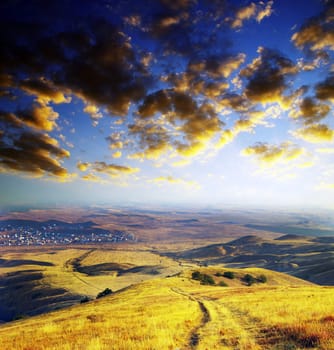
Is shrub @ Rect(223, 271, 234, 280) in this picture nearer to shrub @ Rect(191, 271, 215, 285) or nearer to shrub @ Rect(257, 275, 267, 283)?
shrub @ Rect(257, 275, 267, 283)

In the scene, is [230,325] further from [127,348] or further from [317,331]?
[127,348]

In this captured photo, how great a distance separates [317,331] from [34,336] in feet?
56.3

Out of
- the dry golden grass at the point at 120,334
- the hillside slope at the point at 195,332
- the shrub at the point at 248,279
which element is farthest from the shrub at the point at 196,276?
the dry golden grass at the point at 120,334

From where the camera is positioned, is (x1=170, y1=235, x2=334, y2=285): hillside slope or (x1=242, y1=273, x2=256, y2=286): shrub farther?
(x1=170, y1=235, x2=334, y2=285): hillside slope

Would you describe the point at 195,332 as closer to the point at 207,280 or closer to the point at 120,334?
the point at 120,334

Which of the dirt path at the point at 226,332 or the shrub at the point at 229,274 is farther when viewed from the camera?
the shrub at the point at 229,274

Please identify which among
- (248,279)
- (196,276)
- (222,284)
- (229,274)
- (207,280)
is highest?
(207,280)

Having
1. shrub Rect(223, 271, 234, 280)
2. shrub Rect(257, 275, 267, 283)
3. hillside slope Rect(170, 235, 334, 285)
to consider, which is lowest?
hillside slope Rect(170, 235, 334, 285)

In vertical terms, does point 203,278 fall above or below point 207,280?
above

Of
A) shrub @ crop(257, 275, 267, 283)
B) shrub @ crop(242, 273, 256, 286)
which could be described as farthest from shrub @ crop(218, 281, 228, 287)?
shrub @ crop(257, 275, 267, 283)

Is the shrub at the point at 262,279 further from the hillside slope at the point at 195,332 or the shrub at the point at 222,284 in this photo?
the hillside slope at the point at 195,332

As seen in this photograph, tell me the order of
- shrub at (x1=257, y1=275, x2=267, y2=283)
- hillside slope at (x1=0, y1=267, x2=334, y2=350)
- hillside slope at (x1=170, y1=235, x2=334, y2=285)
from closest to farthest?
hillside slope at (x1=0, y1=267, x2=334, y2=350) < shrub at (x1=257, y1=275, x2=267, y2=283) < hillside slope at (x1=170, y1=235, x2=334, y2=285)

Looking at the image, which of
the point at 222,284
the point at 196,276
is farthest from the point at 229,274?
the point at 196,276

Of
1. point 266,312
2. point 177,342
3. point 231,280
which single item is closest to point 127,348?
point 177,342
